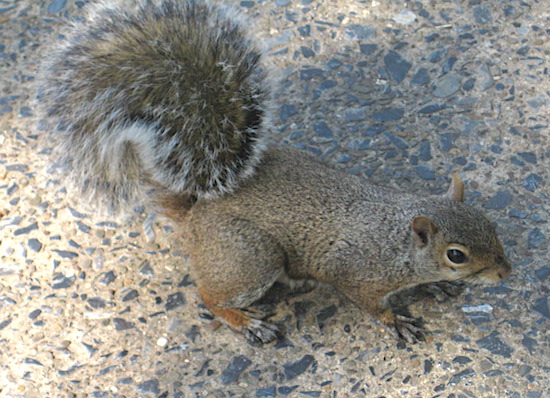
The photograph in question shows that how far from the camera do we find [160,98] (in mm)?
1929

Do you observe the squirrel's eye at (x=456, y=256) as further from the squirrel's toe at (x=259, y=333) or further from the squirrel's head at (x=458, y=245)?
the squirrel's toe at (x=259, y=333)

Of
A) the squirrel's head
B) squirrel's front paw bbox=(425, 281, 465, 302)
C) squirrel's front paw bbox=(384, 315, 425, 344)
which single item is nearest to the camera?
the squirrel's head

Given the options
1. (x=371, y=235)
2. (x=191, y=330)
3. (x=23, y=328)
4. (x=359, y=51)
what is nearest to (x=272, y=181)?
(x=371, y=235)

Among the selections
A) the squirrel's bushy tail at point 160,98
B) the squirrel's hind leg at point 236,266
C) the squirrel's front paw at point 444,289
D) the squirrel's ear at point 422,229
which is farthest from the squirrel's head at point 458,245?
the squirrel's bushy tail at point 160,98

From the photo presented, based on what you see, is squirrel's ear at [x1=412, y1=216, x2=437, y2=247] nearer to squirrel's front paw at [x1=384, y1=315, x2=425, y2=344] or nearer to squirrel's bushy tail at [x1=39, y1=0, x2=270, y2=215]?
squirrel's front paw at [x1=384, y1=315, x2=425, y2=344]

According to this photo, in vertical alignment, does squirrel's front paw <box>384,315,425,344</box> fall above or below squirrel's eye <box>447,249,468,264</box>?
below

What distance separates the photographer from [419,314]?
2.14 m

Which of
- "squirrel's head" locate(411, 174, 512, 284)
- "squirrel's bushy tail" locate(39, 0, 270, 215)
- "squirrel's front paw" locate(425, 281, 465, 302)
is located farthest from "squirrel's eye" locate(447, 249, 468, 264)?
"squirrel's bushy tail" locate(39, 0, 270, 215)

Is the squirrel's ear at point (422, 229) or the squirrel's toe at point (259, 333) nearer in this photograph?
the squirrel's ear at point (422, 229)

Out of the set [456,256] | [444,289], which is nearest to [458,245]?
[456,256]

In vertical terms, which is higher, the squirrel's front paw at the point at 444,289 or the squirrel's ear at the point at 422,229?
the squirrel's ear at the point at 422,229

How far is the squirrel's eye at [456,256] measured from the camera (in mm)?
1928

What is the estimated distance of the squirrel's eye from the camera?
75.9 inches

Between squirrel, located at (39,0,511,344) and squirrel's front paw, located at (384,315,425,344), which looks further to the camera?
squirrel's front paw, located at (384,315,425,344)
